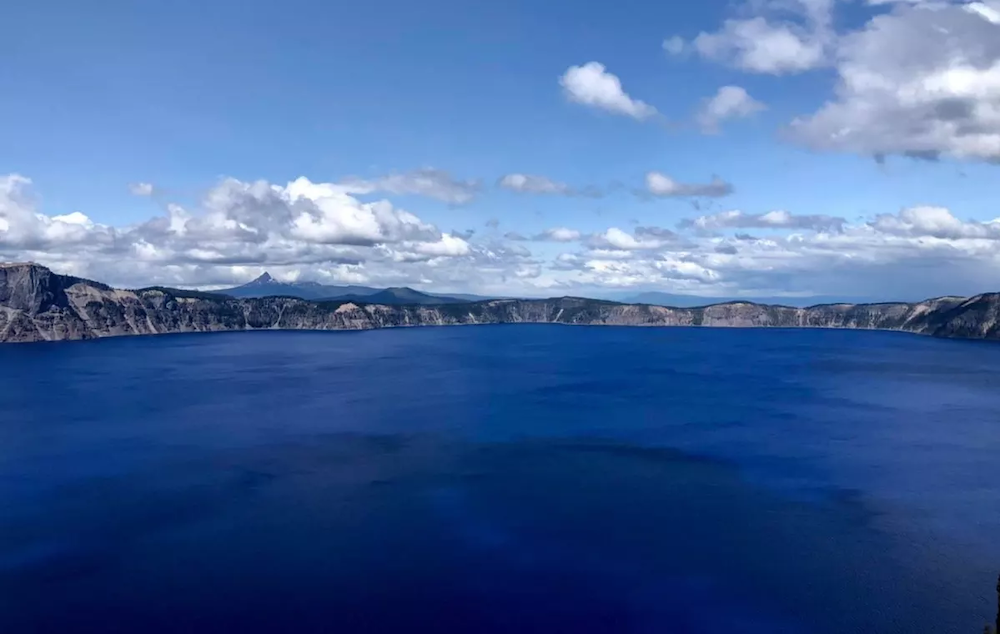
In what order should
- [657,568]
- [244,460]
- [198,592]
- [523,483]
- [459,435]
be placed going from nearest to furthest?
[198,592] → [657,568] → [523,483] → [244,460] → [459,435]

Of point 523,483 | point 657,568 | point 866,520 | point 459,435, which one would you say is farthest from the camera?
point 459,435

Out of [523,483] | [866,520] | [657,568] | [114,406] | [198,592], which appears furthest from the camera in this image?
[114,406]

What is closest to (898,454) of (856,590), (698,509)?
(698,509)

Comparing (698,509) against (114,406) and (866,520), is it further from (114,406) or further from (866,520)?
(114,406)

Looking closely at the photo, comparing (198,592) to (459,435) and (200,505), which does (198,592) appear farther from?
(459,435)

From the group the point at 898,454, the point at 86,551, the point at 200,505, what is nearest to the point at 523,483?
the point at 200,505

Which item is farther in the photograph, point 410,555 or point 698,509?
point 698,509
